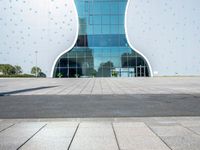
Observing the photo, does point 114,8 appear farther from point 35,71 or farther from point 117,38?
point 35,71

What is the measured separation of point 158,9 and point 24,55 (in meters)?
24.9

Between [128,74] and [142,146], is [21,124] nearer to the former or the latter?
[142,146]

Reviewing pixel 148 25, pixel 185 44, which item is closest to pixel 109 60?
pixel 148 25

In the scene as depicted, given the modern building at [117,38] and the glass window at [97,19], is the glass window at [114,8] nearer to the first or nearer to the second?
the modern building at [117,38]

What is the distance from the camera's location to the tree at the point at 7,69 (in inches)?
1987

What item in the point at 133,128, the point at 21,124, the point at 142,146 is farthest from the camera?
the point at 21,124

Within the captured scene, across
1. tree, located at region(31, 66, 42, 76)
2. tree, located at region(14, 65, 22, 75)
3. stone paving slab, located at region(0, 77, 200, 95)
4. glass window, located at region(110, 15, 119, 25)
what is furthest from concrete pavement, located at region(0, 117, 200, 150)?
glass window, located at region(110, 15, 119, 25)

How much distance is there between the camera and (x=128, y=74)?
174ft

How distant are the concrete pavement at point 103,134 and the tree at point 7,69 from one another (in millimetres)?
45221

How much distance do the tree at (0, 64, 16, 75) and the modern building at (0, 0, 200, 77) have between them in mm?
1692

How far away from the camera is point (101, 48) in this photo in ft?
175

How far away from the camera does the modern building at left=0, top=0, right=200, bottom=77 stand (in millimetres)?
51375

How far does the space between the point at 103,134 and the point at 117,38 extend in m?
47.8

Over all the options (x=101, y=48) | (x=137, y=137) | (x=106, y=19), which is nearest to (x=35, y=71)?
(x=101, y=48)
